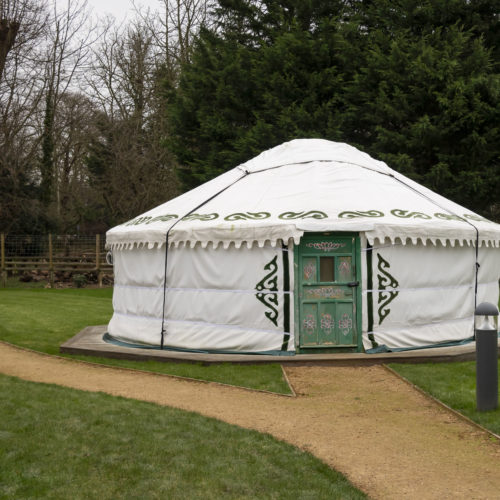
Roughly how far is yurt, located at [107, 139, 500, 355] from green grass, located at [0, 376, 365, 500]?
227cm

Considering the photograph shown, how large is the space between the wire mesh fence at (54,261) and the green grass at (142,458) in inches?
553

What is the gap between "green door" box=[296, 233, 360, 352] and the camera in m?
7.02

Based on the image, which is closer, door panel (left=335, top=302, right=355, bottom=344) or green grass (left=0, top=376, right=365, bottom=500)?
green grass (left=0, top=376, right=365, bottom=500)

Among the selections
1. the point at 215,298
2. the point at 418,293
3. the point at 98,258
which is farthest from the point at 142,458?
the point at 98,258

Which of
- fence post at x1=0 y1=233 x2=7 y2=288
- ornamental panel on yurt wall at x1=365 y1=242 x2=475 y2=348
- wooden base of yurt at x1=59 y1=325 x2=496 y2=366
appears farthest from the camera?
fence post at x1=0 y1=233 x2=7 y2=288

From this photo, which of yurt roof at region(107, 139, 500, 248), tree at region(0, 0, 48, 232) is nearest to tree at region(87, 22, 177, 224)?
tree at region(0, 0, 48, 232)

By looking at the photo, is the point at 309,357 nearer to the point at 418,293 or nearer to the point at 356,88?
the point at 418,293

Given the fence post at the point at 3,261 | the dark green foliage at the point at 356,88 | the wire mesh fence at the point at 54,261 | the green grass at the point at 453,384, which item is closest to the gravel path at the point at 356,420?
the green grass at the point at 453,384

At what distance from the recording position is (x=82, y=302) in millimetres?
14539

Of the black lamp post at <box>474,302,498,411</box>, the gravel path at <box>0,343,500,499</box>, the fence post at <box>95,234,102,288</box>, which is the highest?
the fence post at <box>95,234,102,288</box>

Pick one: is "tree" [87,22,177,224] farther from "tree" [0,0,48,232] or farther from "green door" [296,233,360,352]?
"green door" [296,233,360,352]

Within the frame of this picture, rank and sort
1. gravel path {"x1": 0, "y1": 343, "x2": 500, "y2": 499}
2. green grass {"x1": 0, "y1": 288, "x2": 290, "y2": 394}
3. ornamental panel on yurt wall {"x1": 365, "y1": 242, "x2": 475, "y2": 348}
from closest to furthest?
gravel path {"x1": 0, "y1": 343, "x2": 500, "y2": 499} → green grass {"x1": 0, "y1": 288, "x2": 290, "y2": 394} → ornamental panel on yurt wall {"x1": 365, "y1": 242, "x2": 475, "y2": 348}

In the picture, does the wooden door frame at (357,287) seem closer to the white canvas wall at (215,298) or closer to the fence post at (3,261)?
the white canvas wall at (215,298)

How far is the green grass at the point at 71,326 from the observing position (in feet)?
20.5
